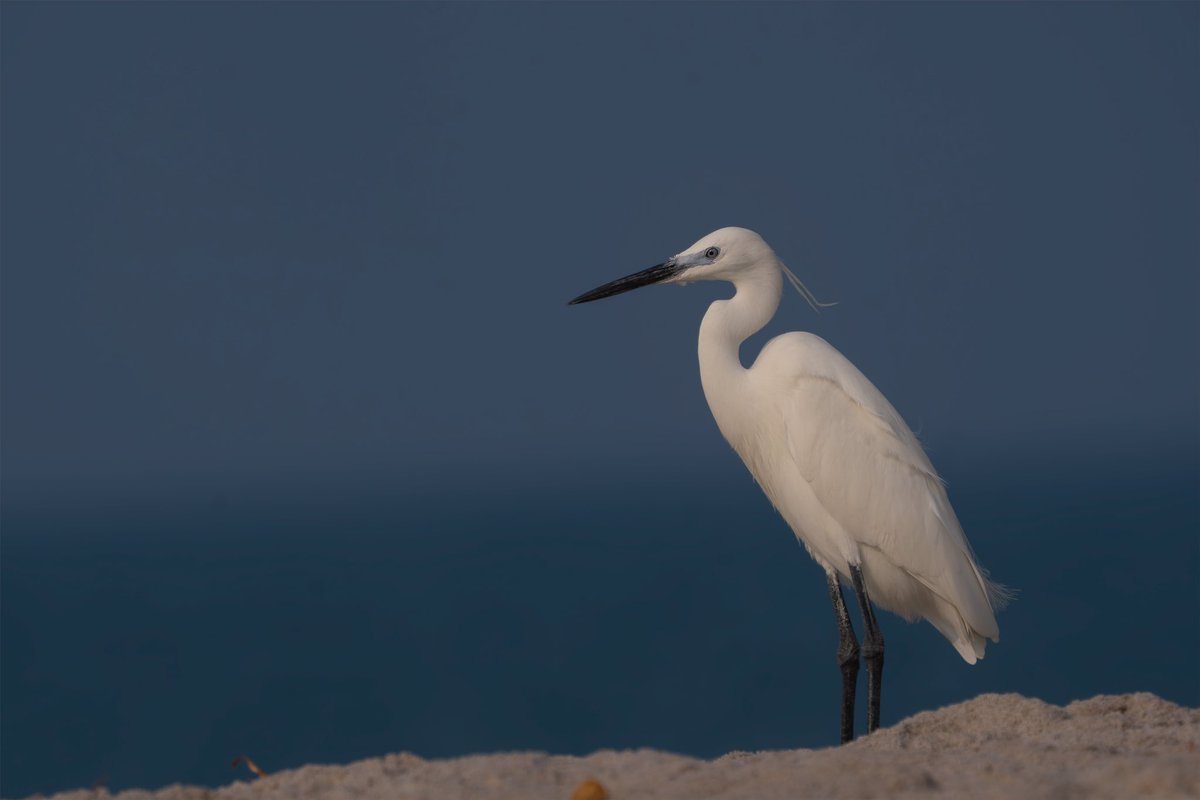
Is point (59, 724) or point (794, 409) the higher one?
point (59, 724)

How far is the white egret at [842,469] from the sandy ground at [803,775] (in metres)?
2.00

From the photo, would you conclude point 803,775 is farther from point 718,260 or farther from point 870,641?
point 718,260

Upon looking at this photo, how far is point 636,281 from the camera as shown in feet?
24.9

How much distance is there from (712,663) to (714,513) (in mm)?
51567

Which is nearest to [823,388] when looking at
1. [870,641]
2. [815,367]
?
[815,367]

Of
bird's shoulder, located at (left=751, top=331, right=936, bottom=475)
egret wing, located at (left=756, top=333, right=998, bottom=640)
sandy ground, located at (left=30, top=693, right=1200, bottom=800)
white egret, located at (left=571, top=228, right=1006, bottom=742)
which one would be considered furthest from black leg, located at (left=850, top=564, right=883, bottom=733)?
sandy ground, located at (left=30, top=693, right=1200, bottom=800)

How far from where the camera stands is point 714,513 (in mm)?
90062

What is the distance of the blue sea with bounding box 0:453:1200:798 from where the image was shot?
32.5 metres

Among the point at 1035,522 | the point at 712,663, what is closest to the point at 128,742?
the point at 712,663

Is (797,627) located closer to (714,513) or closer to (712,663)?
(712,663)

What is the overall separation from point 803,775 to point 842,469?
3.25m

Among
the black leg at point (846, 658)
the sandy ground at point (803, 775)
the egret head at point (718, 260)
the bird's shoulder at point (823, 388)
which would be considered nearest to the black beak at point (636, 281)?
the egret head at point (718, 260)

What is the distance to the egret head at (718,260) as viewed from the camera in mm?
7340

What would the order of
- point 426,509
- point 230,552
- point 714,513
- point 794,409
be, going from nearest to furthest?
1. point 794,409
2. point 230,552
3. point 714,513
4. point 426,509
